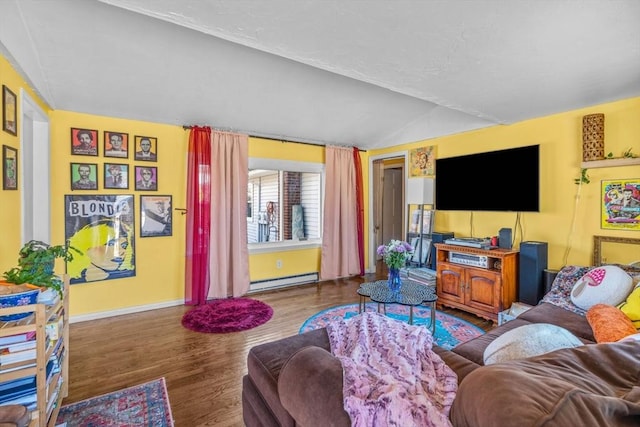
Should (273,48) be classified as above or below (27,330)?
above

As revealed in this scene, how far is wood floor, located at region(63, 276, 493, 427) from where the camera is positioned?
6.55 feet

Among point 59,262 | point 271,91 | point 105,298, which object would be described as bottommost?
point 105,298

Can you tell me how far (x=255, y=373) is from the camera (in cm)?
150

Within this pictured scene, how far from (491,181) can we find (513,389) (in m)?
3.38

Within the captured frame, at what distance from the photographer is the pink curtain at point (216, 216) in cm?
381

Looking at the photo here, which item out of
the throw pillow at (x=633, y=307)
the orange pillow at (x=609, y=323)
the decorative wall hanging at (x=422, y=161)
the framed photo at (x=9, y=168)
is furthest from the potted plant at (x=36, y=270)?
the decorative wall hanging at (x=422, y=161)

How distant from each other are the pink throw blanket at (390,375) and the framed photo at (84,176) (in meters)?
3.21

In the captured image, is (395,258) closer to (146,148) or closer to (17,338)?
(17,338)

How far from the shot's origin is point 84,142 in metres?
3.32

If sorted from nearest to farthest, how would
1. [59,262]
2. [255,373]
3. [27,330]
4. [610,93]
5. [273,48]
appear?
1. [27,330]
2. [255,373]
3. [273,48]
4. [610,93]
5. [59,262]

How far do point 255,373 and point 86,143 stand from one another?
3.28 meters

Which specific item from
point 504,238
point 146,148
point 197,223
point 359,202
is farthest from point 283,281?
point 504,238

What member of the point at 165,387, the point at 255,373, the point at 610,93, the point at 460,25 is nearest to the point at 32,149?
the point at 165,387

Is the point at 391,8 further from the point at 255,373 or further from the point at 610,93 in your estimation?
the point at 610,93
